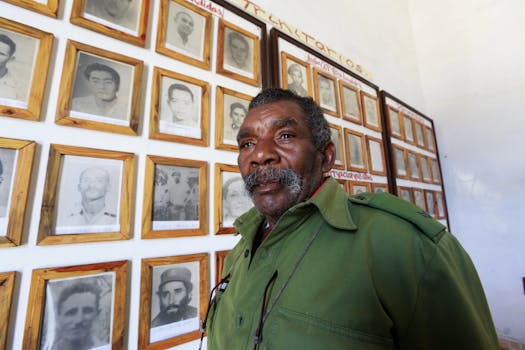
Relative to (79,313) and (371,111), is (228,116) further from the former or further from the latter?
(371,111)

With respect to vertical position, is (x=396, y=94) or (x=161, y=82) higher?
(x=396, y=94)

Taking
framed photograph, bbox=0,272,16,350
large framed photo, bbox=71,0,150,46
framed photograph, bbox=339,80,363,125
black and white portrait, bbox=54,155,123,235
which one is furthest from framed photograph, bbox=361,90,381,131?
framed photograph, bbox=0,272,16,350

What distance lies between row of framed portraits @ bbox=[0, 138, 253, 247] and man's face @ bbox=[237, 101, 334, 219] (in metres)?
0.23

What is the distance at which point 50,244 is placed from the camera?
1.60 ft

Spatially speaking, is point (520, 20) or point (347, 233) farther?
point (520, 20)

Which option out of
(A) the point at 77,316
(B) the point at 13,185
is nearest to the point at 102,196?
(B) the point at 13,185

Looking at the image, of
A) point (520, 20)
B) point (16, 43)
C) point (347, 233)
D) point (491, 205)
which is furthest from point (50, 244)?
point (520, 20)

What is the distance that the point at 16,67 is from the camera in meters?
0.50

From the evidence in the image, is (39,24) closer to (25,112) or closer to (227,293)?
(25,112)

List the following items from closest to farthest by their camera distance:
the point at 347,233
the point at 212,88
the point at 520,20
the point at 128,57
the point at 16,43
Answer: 1. the point at 347,233
2. the point at 16,43
3. the point at 128,57
4. the point at 212,88
5. the point at 520,20

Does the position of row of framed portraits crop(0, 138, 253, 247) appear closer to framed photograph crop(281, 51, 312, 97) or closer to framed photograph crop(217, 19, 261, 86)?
framed photograph crop(217, 19, 261, 86)

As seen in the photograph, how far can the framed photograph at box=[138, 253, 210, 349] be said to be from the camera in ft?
1.91

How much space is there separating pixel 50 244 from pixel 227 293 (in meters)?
0.37

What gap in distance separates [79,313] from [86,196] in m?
0.24
